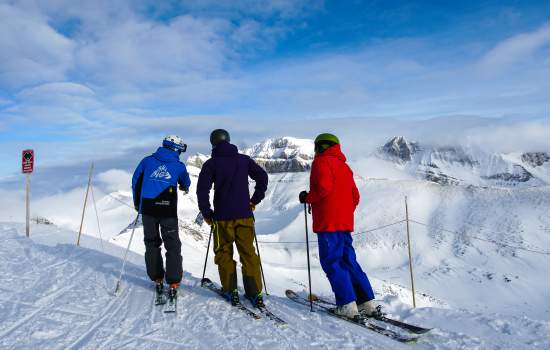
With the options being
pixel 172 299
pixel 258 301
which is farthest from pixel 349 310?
pixel 172 299

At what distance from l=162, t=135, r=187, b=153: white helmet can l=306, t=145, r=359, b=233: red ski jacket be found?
91.2 inches

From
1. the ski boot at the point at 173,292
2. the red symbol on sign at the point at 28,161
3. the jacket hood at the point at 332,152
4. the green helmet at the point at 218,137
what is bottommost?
the ski boot at the point at 173,292

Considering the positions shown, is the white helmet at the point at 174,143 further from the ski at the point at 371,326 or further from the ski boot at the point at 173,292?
the ski at the point at 371,326

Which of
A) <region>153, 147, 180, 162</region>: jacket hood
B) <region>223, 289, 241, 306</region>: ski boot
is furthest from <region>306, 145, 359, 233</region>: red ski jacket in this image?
<region>153, 147, 180, 162</region>: jacket hood

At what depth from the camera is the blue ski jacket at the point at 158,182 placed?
22.0ft

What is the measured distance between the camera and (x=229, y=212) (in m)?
6.23

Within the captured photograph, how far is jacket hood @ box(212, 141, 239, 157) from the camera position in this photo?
20.6 feet

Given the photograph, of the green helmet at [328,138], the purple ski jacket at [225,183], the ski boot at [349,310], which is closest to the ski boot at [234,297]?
Result: the purple ski jacket at [225,183]

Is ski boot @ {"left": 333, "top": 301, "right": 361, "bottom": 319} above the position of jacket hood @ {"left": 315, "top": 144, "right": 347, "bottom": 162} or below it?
below

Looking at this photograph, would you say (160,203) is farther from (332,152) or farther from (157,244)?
(332,152)

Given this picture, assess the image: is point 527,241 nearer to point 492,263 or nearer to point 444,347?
point 492,263

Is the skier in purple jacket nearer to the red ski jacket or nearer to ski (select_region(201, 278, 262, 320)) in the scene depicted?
ski (select_region(201, 278, 262, 320))

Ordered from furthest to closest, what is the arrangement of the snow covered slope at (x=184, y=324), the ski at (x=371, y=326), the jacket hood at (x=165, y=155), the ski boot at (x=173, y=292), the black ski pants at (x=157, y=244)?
the jacket hood at (x=165, y=155)
the black ski pants at (x=157, y=244)
the ski boot at (x=173, y=292)
the ski at (x=371, y=326)
the snow covered slope at (x=184, y=324)

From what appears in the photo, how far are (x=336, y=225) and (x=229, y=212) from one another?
1.60 m
